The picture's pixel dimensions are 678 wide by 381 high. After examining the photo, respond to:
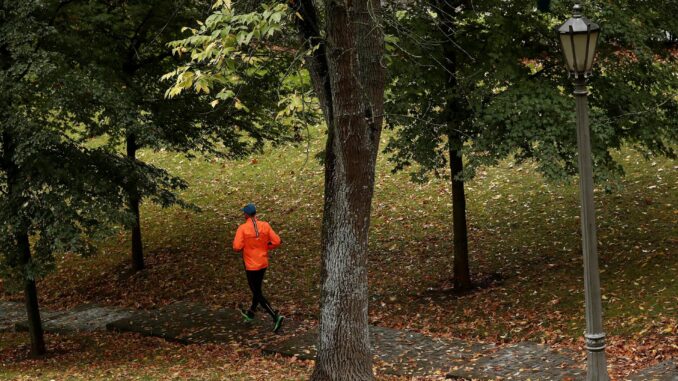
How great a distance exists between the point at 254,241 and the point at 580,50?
21.3ft

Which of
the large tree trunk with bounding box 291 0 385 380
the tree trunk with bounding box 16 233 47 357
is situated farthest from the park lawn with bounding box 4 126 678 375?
the large tree trunk with bounding box 291 0 385 380

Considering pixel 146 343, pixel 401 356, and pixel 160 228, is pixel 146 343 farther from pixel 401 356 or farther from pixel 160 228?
pixel 160 228

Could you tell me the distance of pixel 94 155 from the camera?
12.5 meters

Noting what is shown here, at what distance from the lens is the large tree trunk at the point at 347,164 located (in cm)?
837

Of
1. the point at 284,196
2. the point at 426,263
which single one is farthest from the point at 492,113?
the point at 284,196

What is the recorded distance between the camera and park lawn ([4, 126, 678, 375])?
12297 millimetres

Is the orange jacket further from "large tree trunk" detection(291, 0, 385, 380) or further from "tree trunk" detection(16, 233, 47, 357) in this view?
"large tree trunk" detection(291, 0, 385, 380)

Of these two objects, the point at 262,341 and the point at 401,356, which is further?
the point at 262,341

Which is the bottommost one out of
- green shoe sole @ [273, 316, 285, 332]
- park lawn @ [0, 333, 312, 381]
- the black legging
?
park lawn @ [0, 333, 312, 381]

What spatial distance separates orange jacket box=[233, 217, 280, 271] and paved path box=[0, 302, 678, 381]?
1.23m

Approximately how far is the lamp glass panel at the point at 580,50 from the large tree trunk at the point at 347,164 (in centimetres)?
207

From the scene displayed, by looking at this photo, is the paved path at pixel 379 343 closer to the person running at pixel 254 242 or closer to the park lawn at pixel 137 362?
the park lawn at pixel 137 362

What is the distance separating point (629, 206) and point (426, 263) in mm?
4567

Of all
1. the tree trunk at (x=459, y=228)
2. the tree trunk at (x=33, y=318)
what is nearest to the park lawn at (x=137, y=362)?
the tree trunk at (x=33, y=318)
